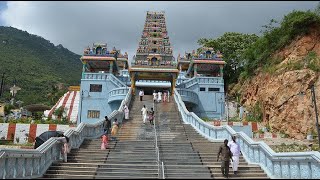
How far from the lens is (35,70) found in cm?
7744

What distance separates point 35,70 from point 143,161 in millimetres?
70251

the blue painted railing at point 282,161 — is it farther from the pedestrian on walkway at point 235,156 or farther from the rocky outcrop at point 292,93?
the rocky outcrop at point 292,93

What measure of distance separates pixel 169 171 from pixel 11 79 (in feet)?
195

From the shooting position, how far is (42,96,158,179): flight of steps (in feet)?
36.8

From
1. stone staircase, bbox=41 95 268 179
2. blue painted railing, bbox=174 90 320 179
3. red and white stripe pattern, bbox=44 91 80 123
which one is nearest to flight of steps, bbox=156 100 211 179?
stone staircase, bbox=41 95 268 179

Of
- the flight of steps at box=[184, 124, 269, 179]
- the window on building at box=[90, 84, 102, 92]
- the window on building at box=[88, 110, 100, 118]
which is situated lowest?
the flight of steps at box=[184, 124, 269, 179]

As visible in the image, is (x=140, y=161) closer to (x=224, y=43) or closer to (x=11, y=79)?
(x=224, y=43)

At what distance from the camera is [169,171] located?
11523mm

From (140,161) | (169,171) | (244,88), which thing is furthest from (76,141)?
(244,88)

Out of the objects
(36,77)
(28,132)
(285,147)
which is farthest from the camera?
(36,77)

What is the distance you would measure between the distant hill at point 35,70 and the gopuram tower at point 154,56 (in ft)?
62.5

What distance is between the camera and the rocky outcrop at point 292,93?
984 inches

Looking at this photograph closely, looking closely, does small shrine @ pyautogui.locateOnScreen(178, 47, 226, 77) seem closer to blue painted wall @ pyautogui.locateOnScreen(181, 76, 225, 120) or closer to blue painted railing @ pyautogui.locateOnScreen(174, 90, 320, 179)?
blue painted wall @ pyautogui.locateOnScreen(181, 76, 225, 120)

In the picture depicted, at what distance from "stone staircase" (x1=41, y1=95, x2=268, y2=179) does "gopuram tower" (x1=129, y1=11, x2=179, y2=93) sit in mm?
16632
